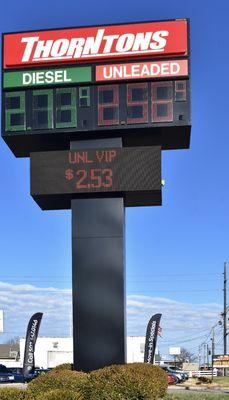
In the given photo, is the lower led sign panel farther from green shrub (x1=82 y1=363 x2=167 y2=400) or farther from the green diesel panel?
green shrub (x1=82 y1=363 x2=167 y2=400)

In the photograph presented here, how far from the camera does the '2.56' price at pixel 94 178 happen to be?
762 inches

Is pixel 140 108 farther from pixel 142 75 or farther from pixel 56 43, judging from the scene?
pixel 56 43

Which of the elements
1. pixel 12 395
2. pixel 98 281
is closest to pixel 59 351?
pixel 98 281

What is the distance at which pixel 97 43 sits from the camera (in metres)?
20.1

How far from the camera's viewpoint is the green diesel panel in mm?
19797

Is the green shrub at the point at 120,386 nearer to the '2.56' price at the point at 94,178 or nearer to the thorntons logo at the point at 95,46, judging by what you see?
the '2.56' price at the point at 94,178

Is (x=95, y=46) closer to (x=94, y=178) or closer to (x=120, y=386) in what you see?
(x=94, y=178)

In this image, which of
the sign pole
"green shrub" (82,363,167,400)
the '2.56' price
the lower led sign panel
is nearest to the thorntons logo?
the sign pole

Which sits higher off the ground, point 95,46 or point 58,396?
point 95,46

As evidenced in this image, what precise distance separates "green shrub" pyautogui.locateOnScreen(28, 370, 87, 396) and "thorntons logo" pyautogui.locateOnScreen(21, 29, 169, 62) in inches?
373

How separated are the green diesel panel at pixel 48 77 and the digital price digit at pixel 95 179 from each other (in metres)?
2.77

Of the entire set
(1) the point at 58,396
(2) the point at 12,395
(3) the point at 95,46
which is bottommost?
(2) the point at 12,395

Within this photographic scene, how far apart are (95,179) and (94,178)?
4 centimetres

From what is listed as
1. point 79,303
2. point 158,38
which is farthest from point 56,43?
point 79,303
